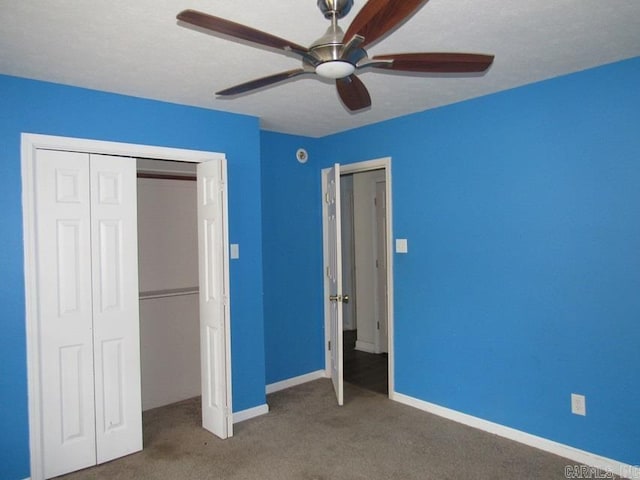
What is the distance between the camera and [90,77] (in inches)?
104

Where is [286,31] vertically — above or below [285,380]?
above

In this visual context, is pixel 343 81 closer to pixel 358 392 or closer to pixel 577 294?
pixel 577 294

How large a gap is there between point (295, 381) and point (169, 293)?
5.14 ft

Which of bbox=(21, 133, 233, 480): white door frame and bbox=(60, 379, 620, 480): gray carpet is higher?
bbox=(21, 133, 233, 480): white door frame

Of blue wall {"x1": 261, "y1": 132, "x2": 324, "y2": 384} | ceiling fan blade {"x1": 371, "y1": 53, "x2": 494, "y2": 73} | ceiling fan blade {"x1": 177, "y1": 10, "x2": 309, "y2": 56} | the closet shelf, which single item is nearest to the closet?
the closet shelf

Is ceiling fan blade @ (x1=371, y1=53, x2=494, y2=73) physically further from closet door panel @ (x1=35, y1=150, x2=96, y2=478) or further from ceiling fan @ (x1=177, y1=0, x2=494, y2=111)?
closet door panel @ (x1=35, y1=150, x2=96, y2=478)

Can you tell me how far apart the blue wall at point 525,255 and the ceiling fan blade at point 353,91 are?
4.99 ft

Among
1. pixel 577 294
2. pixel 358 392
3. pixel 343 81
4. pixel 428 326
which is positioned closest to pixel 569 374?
pixel 577 294

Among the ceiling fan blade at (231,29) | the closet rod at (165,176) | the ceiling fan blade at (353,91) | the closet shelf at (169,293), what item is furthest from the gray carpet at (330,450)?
the ceiling fan blade at (231,29)

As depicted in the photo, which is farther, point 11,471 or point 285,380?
point 285,380

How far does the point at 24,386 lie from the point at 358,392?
8.93 ft

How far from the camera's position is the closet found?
3.88m

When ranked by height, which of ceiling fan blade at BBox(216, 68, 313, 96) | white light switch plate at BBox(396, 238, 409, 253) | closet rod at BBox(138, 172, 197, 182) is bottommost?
white light switch plate at BBox(396, 238, 409, 253)

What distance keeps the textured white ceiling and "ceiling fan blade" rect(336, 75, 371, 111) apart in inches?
13.5
